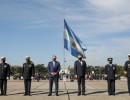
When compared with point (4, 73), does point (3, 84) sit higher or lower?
lower

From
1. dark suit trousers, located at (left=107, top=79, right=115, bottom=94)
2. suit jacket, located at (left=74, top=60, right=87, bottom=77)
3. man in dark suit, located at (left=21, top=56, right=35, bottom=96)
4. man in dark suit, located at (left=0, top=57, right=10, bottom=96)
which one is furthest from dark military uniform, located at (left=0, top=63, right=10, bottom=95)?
dark suit trousers, located at (left=107, top=79, right=115, bottom=94)

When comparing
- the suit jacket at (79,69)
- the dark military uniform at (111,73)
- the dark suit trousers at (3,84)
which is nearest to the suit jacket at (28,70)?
the dark suit trousers at (3,84)

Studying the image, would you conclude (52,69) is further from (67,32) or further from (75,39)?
(67,32)

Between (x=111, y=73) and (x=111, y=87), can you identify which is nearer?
(x=111, y=87)

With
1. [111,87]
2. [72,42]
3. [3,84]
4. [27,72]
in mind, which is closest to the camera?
[111,87]

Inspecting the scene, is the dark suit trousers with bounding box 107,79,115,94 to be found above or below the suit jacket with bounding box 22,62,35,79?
below

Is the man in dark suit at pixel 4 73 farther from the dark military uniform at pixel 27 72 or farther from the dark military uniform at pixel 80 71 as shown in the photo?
the dark military uniform at pixel 80 71

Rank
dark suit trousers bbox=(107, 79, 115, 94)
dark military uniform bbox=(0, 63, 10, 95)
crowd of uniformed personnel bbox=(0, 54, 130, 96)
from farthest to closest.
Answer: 1. dark military uniform bbox=(0, 63, 10, 95)
2. crowd of uniformed personnel bbox=(0, 54, 130, 96)
3. dark suit trousers bbox=(107, 79, 115, 94)

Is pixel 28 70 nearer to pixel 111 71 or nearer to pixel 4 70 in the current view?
pixel 4 70

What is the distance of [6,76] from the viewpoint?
52.3 feet

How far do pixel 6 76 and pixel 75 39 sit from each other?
16.2 m

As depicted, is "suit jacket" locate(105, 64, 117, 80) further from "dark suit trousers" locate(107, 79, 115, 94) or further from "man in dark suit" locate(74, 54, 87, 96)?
"man in dark suit" locate(74, 54, 87, 96)

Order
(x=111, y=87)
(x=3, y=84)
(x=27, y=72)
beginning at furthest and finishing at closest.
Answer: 1. (x=3, y=84)
2. (x=27, y=72)
3. (x=111, y=87)

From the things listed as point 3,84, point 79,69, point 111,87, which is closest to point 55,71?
point 79,69
